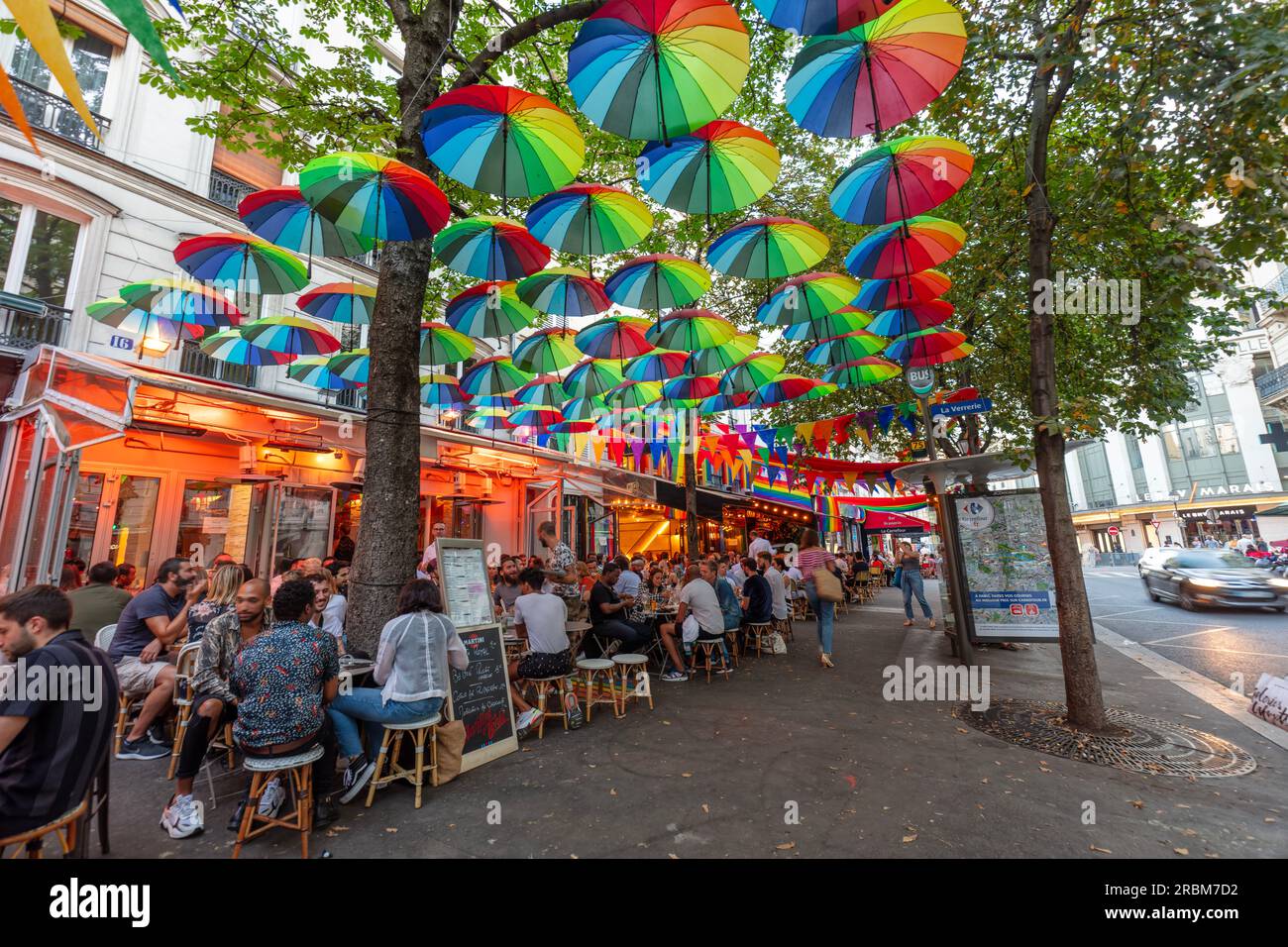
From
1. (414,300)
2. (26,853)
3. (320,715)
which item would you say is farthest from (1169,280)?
Answer: (26,853)

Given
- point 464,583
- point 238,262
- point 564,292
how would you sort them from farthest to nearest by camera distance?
point 564,292 → point 238,262 → point 464,583

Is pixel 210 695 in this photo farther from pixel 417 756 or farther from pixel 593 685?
pixel 593 685

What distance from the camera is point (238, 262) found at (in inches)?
263

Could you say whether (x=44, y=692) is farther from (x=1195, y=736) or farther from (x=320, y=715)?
(x=1195, y=736)

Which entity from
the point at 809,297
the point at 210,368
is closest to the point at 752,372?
the point at 809,297

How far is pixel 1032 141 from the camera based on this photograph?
5.50 m

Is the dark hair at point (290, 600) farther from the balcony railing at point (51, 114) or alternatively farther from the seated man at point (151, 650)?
the balcony railing at point (51, 114)

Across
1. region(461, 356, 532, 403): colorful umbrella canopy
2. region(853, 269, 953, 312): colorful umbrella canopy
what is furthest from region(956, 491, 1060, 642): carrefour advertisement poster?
region(461, 356, 532, 403): colorful umbrella canopy

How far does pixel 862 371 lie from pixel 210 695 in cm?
997

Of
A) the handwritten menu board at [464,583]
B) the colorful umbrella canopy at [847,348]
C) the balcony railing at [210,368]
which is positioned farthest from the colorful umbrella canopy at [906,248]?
the balcony railing at [210,368]

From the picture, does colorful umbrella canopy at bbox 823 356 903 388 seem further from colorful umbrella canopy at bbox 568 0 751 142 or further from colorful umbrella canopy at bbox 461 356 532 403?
colorful umbrella canopy at bbox 568 0 751 142

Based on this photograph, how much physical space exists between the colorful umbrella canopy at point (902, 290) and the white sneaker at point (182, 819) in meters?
8.43

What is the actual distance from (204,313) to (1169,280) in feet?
38.8

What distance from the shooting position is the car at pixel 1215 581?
1246 centimetres
